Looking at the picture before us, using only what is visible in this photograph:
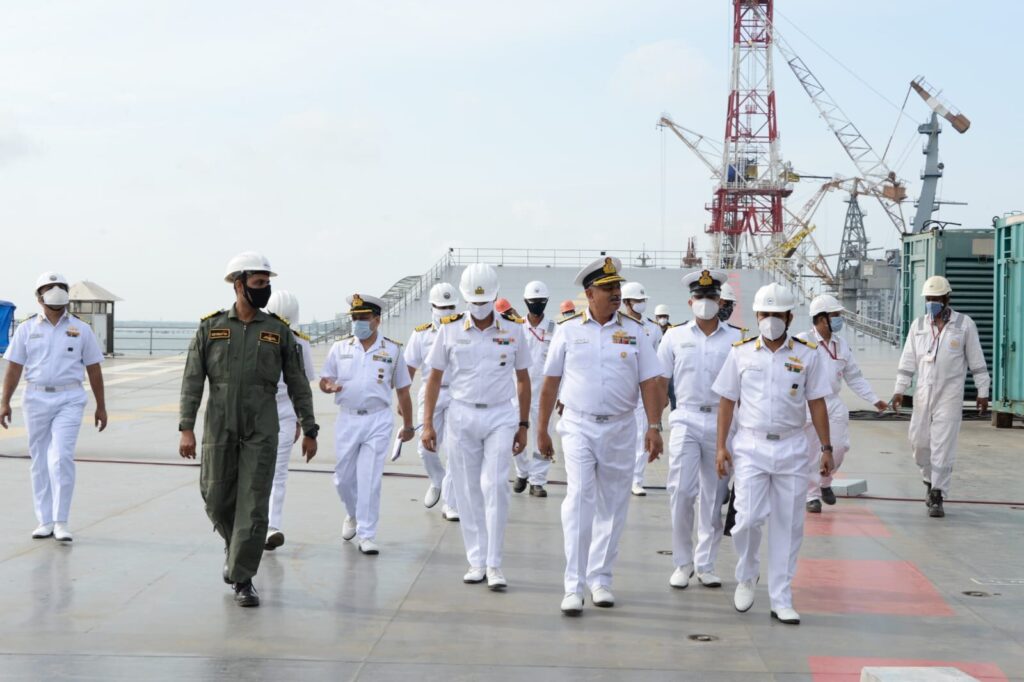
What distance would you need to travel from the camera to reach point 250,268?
6254mm

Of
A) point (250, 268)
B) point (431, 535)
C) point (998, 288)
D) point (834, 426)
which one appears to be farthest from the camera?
point (998, 288)

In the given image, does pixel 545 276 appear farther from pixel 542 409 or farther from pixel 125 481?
pixel 542 409

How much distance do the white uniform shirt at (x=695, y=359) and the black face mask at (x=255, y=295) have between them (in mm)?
2500

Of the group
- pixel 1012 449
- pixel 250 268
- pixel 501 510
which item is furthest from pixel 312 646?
pixel 1012 449

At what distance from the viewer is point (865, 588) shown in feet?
22.4

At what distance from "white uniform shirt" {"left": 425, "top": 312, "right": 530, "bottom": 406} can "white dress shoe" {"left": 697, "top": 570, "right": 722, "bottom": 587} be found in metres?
1.64

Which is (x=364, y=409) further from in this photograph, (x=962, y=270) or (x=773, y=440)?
(x=962, y=270)

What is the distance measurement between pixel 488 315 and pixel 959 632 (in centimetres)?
327

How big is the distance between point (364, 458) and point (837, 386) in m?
3.85

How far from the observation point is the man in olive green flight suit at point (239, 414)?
20.4 feet

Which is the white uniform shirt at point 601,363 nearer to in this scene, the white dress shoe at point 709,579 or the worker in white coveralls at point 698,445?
the worker in white coveralls at point 698,445

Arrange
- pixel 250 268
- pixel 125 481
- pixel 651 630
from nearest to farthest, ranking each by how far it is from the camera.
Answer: pixel 651 630 < pixel 250 268 < pixel 125 481

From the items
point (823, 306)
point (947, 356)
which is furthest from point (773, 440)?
point (947, 356)

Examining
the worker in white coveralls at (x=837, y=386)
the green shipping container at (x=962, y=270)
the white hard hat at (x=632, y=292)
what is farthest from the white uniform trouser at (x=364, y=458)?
the green shipping container at (x=962, y=270)
